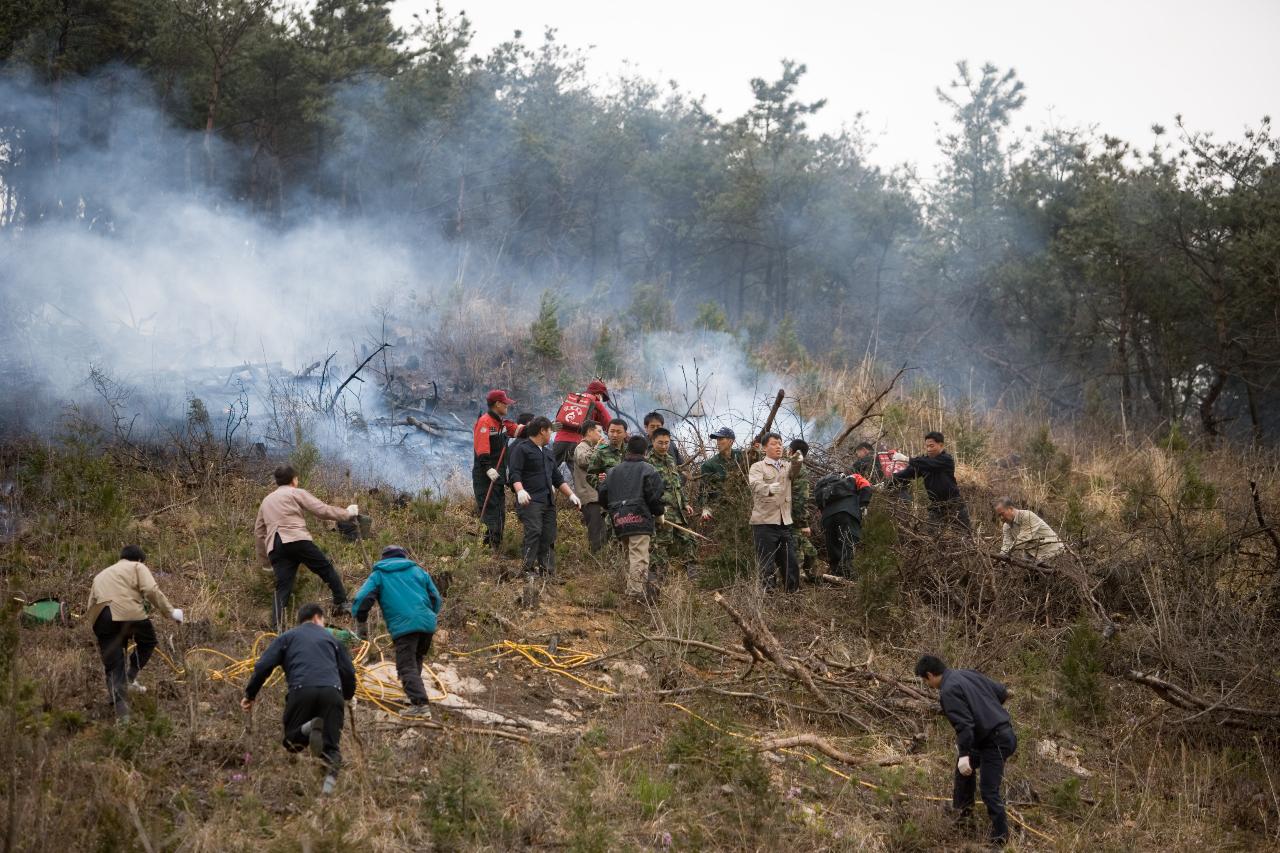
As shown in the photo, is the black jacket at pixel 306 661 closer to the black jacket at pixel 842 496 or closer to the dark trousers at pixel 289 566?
the dark trousers at pixel 289 566

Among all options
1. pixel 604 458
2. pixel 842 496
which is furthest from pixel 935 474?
pixel 604 458

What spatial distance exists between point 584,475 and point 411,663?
13.2 feet

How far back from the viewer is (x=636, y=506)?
10.4 metres

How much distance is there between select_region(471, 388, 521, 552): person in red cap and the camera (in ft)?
37.8

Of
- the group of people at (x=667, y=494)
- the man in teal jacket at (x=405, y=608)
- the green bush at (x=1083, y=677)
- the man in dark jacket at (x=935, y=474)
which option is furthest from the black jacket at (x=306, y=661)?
the man in dark jacket at (x=935, y=474)

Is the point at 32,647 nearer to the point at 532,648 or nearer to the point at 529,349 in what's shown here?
the point at 532,648

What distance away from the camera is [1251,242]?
19.8m

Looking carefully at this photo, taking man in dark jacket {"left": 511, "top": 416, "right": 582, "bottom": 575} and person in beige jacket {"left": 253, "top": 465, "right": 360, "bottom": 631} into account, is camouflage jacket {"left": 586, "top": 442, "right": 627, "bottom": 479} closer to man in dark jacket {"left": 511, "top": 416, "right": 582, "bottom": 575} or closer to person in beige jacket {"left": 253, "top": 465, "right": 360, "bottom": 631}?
man in dark jacket {"left": 511, "top": 416, "right": 582, "bottom": 575}

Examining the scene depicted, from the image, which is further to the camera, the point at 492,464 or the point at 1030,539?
the point at 492,464

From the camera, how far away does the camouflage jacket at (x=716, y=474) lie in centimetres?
1176

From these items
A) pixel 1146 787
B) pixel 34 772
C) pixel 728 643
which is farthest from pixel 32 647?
pixel 1146 787

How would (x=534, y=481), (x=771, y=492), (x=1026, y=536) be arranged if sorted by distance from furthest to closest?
(x=1026, y=536), (x=534, y=481), (x=771, y=492)

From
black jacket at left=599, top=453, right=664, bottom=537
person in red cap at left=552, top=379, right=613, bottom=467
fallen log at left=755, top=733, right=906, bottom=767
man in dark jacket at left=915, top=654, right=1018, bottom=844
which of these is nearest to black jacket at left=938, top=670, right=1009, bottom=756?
man in dark jacket at left=915, top=654, right=1018, bottom=844

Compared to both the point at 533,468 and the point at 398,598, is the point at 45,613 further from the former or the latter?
the point at 533,468
